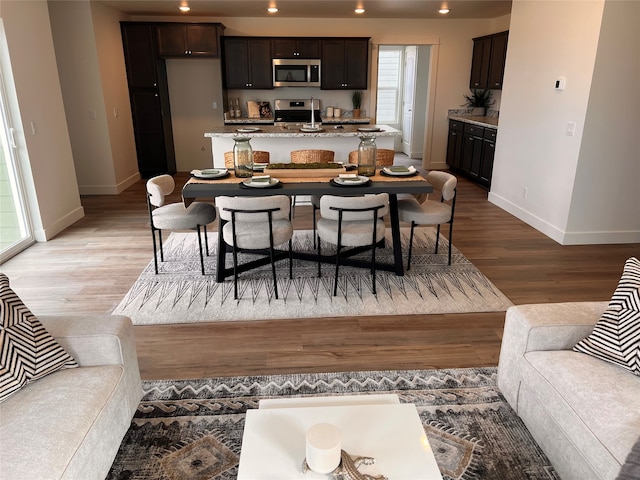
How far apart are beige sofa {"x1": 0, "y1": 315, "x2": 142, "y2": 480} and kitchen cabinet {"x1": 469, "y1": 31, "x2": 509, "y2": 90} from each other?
6576 millimetres

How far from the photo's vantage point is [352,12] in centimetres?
706

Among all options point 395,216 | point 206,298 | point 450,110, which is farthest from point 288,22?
point 206,298

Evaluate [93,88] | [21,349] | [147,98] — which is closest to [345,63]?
[147,98]

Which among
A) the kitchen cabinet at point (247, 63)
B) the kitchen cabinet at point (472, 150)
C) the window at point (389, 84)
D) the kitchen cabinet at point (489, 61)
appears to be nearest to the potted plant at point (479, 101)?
the kitchen cabinet at point (489, 61)

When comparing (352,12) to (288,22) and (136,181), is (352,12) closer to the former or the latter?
(288,22)

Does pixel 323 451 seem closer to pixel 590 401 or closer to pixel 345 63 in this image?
pixel 590 401

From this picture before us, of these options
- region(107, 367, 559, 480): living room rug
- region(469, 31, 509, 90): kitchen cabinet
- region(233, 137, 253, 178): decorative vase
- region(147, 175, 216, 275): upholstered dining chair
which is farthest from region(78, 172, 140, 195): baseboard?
region(469, 31, 509, 90): kitchen cabinet

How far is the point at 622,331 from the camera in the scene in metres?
1.81

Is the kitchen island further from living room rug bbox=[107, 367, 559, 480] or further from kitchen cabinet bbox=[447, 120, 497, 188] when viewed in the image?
living room rug bbox=[107, 367, 559, 480]

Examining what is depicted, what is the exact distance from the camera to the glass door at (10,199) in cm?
431

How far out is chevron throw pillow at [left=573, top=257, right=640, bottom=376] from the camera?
5.82 feet

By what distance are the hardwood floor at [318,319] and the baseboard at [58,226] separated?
9 centimetres

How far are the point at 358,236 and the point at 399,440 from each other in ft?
6.69

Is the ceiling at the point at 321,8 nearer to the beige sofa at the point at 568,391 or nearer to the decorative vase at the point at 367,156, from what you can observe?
the decorative vase at the point at 367,156
